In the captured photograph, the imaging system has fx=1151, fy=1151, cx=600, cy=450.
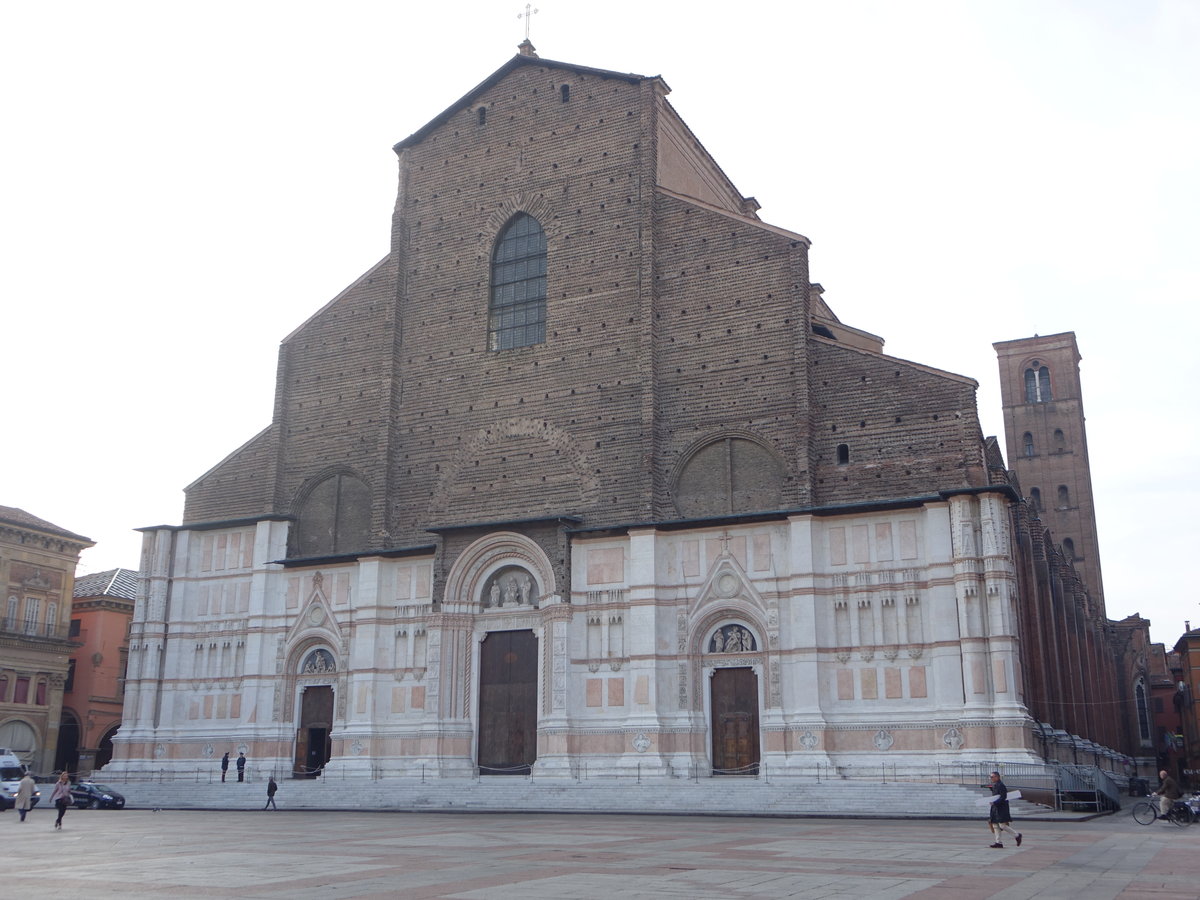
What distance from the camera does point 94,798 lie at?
92.1ft

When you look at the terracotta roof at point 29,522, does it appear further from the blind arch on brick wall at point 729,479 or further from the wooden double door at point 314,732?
the blind arch on brick wall at point 729,479

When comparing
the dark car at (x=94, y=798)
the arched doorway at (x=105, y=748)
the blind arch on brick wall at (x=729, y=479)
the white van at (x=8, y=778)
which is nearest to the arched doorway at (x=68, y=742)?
the arched doorway at (x=105, y=748)

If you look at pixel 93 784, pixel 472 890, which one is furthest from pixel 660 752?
pixel 472 890

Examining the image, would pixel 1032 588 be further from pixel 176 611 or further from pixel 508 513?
pixel 176 611

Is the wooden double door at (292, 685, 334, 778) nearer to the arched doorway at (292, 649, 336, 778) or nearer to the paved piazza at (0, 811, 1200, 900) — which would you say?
the arched doorway at (292, 649, 336, 778)

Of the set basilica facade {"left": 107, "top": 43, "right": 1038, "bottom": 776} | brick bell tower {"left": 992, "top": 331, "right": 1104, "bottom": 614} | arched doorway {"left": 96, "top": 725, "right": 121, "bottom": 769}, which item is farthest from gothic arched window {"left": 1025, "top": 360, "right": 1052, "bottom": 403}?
arched doorway {"left": 96, "top": 725, "right": 121, "bottom": 769}

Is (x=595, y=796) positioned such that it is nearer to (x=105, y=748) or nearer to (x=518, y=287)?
(x=518, y=287)

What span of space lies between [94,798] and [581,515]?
1372 cm

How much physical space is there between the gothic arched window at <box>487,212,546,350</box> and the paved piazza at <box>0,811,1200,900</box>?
1494 cm

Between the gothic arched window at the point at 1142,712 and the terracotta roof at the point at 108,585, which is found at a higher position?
the terracotta roof at the point at 108,585

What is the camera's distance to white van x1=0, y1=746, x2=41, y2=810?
2758cm

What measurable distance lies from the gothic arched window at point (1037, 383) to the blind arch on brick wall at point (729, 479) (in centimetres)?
3919

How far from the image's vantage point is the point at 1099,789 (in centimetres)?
2498

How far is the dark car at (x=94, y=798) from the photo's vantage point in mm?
28047
